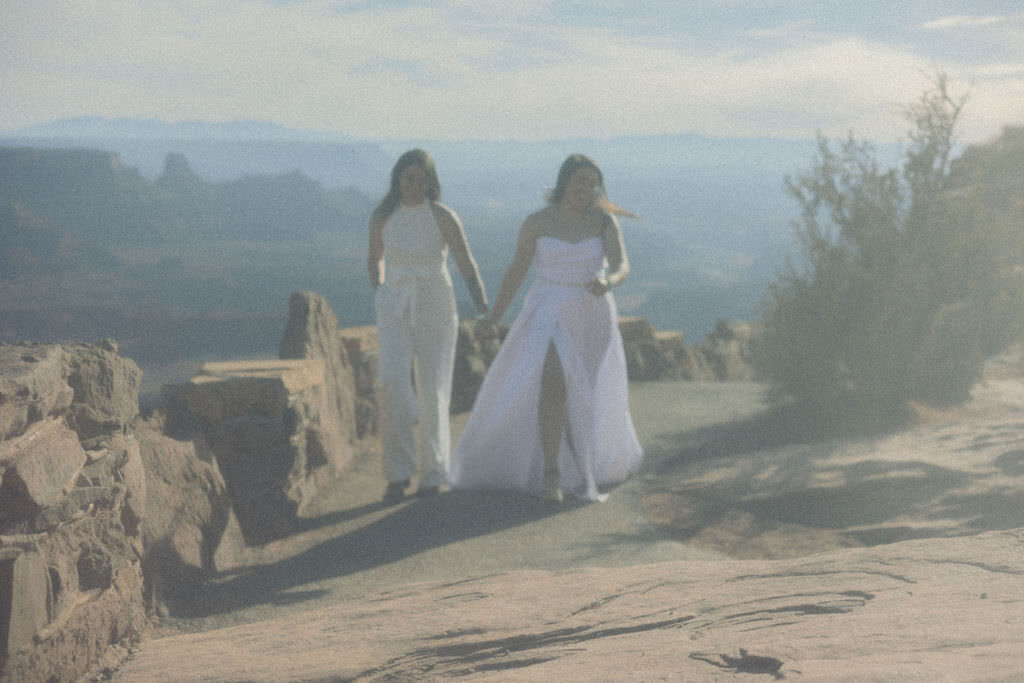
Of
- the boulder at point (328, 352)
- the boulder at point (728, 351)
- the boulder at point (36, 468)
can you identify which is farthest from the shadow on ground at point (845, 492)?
the boulder at point (728, 351)

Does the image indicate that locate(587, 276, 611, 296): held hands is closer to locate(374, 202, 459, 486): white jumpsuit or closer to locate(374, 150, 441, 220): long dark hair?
locate(374, 202, 459, 486): white jumpsuit

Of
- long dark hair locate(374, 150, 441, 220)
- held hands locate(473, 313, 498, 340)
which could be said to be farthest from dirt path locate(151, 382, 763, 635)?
long dark hair locate(374, 150, 441, 220)

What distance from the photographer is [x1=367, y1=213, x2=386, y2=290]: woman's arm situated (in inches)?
233

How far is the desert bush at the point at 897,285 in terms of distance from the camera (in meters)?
7.82

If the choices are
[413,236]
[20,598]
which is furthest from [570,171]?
[20,598]

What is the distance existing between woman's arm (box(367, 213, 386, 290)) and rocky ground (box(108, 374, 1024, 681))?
144cm

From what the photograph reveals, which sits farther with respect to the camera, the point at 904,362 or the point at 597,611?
the point at 904,362

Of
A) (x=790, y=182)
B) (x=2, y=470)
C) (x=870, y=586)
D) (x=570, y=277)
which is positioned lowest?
(x=870, y=586)

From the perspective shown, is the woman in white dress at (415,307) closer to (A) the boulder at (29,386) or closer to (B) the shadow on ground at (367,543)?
(B) the shadow on ground at (367,543)

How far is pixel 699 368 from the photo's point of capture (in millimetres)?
12258

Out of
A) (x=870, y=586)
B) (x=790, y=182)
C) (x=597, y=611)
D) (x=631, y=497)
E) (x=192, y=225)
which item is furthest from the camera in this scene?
(x=192, y=225)

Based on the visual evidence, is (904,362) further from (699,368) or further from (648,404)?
(699,368)

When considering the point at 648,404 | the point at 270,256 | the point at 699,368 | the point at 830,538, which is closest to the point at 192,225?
the point at 270,256

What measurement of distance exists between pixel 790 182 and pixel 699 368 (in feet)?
14.3
